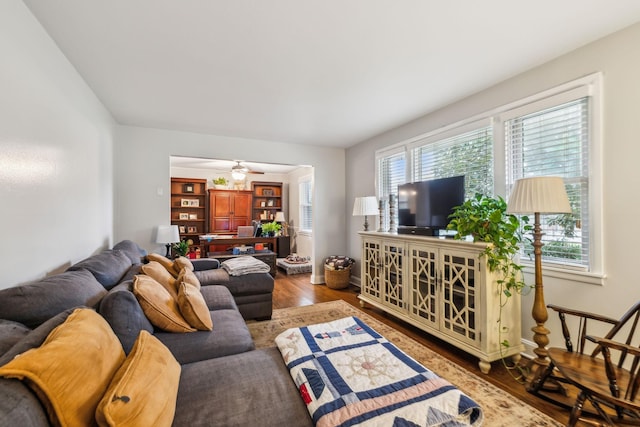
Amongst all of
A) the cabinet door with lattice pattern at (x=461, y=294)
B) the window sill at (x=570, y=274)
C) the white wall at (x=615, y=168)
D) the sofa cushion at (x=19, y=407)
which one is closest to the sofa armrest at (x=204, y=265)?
the cabinet door with lattice pattern at (x=461, y=294)

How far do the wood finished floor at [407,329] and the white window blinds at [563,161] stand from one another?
1.09m

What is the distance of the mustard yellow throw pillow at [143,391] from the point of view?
792mm

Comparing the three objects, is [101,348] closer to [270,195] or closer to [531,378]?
[531,378]

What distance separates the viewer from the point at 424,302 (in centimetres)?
282

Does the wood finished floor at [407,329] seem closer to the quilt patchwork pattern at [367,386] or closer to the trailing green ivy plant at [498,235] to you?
the trailing green ivy plant at [498,235]

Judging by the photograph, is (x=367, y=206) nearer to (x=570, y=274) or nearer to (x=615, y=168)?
(x=570, y=274)

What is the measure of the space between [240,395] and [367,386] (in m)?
0.54

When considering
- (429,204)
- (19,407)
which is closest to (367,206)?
(429,204)

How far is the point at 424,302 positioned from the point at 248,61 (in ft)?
9.28

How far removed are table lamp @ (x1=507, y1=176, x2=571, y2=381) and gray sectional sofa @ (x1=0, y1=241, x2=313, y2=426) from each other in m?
1.96

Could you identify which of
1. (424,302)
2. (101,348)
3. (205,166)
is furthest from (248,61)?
(205,166)

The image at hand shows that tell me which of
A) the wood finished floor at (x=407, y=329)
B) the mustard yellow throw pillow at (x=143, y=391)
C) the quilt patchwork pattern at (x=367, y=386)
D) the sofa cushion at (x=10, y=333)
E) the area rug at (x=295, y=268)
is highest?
the sofa cushion at (x=10, y=333)

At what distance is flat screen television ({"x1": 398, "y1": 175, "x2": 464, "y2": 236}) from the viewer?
2.87m

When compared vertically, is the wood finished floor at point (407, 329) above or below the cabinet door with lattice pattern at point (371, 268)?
below
